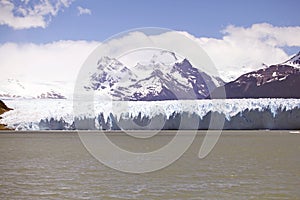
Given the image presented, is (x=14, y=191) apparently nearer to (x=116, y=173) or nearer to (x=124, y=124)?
(x=116, y=173)

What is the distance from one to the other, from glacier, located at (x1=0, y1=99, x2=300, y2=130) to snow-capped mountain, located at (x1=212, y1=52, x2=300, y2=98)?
2989 cm

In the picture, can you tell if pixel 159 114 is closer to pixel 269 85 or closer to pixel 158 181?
pixel 158 181

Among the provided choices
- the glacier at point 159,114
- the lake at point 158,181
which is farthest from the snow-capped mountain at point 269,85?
the lake at point 158,181

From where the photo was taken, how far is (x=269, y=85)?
8050 cm

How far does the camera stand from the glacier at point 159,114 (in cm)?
4300

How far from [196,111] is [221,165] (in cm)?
2889

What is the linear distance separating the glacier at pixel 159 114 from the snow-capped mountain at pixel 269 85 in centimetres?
2989

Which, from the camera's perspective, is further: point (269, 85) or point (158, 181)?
point (269, 85)

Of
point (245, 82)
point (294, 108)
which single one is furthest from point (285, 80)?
point (294, 108)

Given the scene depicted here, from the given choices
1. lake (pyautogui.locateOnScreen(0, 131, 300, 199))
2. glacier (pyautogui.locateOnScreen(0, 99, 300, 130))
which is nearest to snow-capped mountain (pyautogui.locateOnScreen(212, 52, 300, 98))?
glacier (pyautogui.locateOnScreen(0, 99, 300, 130))

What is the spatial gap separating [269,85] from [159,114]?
40.7 m

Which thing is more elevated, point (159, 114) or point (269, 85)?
point (269, 85)

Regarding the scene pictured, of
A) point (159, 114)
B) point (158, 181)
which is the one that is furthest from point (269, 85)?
point (158, 181)

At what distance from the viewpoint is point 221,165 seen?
1523cm
